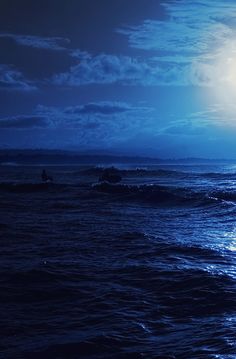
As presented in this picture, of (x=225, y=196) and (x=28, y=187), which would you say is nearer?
(x=225, y=196)

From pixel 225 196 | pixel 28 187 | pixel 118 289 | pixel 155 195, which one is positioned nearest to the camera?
pixel 118 289

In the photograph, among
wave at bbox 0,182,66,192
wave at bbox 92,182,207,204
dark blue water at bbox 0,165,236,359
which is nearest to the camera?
dark blue water at bbox 0,165,236,359

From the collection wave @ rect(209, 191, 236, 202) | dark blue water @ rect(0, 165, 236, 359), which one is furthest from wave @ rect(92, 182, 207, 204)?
dark blue water @ rect(0, 165, 236, 359)

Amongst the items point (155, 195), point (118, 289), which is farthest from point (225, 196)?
point (118, 289)

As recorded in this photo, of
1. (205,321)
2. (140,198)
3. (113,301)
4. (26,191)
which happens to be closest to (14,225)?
(113,301)

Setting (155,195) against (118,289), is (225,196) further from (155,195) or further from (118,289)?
(118,289)

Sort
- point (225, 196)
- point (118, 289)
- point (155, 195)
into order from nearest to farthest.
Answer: point (118, 289), point (225, 196), point (155, 195)

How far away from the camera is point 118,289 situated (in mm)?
9742

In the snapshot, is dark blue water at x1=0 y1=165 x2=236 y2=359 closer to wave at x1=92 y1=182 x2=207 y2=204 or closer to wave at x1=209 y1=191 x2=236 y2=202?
wave at x1=92 y1=182 x2=207 y2=204

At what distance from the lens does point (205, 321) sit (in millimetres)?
7910

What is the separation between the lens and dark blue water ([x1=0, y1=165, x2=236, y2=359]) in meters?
6.89

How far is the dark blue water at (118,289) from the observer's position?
6891mm

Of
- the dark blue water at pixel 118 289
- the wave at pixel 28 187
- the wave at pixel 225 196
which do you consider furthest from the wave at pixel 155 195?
the dark blue water at pixel 118 289

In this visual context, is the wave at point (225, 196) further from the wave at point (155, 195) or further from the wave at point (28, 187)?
the wave at point (28, 187)
